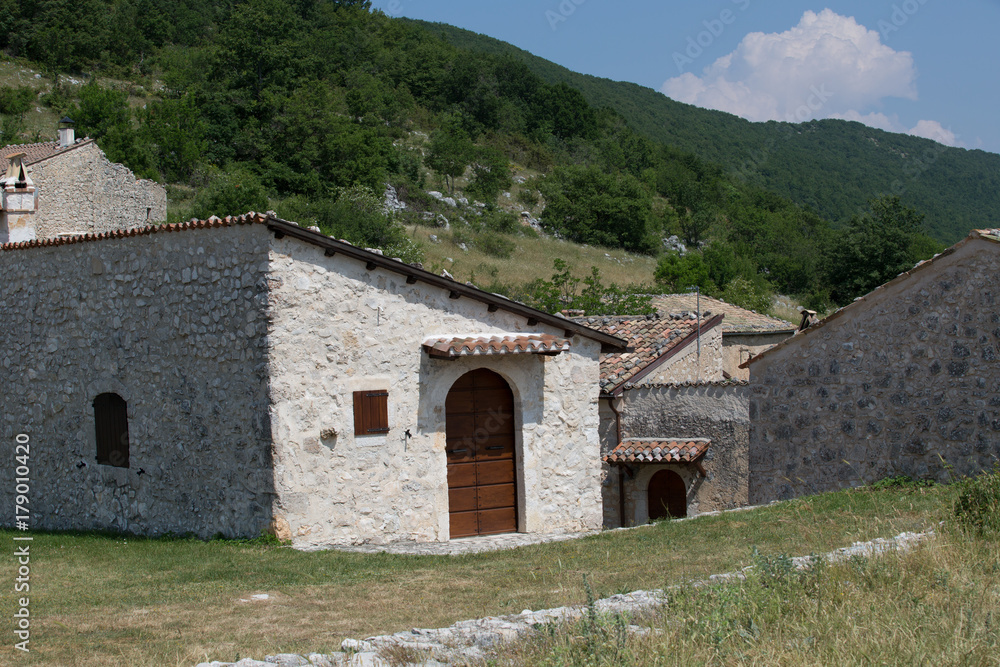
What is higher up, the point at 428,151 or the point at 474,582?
the point at 428,151

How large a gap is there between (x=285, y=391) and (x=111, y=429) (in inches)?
135

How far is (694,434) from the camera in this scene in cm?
1528

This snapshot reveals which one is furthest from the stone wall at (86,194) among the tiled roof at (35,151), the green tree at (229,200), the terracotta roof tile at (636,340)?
the terracotta roof tile at (636,340)

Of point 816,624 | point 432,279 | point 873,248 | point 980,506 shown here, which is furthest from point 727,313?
point 873,248

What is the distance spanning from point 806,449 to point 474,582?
5.92 metres

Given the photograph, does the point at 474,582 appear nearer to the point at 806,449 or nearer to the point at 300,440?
Answer: the point at 300,440

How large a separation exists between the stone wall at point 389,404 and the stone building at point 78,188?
48.6 feet

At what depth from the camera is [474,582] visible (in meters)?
7.44

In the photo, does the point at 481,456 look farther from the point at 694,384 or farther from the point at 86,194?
the point at 86,194

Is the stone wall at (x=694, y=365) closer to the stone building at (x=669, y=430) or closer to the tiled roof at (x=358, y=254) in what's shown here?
the stone building at (x=669, y=430)

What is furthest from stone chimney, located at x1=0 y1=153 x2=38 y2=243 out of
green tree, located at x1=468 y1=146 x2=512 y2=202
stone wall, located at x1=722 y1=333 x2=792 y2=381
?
green tree, located at x1=468 y1=146 x2=512 y2=202

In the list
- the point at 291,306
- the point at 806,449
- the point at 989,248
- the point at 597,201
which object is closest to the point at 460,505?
the point at 291,306

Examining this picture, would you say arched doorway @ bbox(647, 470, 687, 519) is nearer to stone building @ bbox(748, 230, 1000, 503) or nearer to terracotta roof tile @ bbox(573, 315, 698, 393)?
terracotta roof tile @ bbox(573, 315, 698, 393)

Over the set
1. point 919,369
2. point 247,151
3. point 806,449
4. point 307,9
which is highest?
point 307,9
